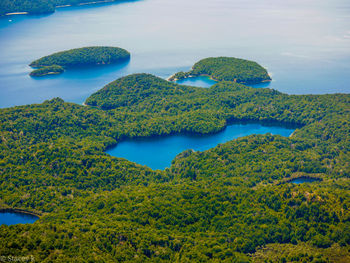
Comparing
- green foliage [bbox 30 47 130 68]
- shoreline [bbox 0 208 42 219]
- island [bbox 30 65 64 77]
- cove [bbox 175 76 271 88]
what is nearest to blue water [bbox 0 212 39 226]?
shoreline [bbox 0 208 42 219]

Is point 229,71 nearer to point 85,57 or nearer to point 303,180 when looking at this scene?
point 85,57

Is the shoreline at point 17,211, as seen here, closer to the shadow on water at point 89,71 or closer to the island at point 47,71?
the shadow on water at point 89,71

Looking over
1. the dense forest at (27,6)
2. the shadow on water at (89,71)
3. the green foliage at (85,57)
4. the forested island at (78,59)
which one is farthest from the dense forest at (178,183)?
the dense forest at (27,6)

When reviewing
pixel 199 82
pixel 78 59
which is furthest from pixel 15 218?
pixel 78 59

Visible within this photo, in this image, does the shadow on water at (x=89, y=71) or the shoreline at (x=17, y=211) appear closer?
the shoreline at (x=17, y=211)

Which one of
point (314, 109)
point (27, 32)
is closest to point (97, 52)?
point (27, 32)

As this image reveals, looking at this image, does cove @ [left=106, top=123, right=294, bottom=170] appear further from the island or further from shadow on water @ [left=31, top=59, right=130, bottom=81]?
the island

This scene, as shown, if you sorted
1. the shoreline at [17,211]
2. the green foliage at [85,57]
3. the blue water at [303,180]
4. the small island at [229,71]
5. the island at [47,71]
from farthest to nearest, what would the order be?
the green foliage at [85,57] → the island at [47,71] → the small island at [229,71] → the blue water at [303,180] → the shoreline at [17,211]
